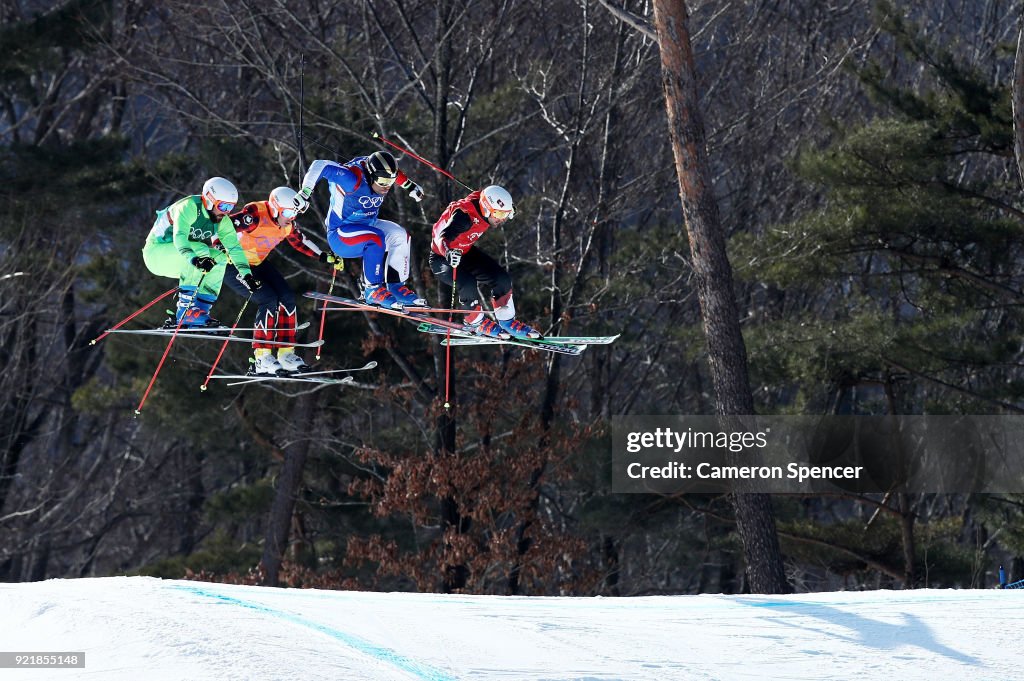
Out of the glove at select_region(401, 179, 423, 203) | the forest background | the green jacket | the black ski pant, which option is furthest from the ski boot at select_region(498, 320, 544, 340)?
the forest background

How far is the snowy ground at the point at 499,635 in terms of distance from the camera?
8.30 m

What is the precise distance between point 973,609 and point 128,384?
15.5m

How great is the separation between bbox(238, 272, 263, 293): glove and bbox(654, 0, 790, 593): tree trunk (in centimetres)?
501

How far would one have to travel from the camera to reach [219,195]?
416 inches

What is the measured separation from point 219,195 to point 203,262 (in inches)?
22.4

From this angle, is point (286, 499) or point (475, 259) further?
point (286, 499)

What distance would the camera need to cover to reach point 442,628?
961 cm

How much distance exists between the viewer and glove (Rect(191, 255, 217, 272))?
10766 millimetres

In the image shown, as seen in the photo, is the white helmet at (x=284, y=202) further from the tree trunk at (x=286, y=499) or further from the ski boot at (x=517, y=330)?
the tree trunk at (x=286, y=499)

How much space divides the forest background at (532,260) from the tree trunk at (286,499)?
0.05m

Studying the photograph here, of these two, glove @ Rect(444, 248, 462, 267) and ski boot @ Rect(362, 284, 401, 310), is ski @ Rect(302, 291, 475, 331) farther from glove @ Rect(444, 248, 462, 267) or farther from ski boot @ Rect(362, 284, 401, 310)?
glove @ Rect(444, 248, 462, 267)

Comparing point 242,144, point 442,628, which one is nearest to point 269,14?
point 242,144

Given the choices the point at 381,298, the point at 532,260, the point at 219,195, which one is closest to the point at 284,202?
the point at 219,195

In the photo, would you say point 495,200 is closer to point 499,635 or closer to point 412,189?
point 412,189
